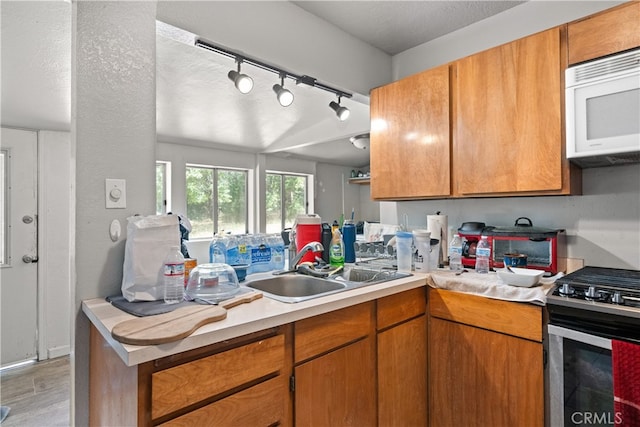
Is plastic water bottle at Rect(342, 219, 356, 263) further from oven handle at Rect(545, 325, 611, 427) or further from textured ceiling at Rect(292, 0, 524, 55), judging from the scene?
textured ceiling at Rect(292, 0, 524, 55)

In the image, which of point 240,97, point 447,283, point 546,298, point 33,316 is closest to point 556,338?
point 546,298

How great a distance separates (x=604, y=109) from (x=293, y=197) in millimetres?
4003

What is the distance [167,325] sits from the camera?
2.91 feet

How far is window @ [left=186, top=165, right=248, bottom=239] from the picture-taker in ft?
13.4

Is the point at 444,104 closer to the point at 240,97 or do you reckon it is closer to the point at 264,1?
the point at 264,1

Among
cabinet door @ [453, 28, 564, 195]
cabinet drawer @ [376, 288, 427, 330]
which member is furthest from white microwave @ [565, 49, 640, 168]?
cabinet drawer @ [376, 288, 427, 330]

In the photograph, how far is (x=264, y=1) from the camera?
5.58 feet

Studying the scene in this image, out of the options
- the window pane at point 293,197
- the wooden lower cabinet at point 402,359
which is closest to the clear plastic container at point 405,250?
the wooden lower cabinet at point 402,359

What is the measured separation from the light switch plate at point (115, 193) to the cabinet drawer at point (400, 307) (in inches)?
45.0

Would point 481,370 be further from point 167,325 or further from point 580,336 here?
point 167,325

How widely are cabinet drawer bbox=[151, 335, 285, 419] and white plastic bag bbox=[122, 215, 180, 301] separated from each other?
411 millimetres

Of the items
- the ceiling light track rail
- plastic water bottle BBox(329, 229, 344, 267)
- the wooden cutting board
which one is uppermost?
the ceiling light track rail

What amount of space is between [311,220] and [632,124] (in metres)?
1.49

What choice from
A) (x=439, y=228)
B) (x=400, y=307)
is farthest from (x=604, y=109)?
(x=400, y=307)
